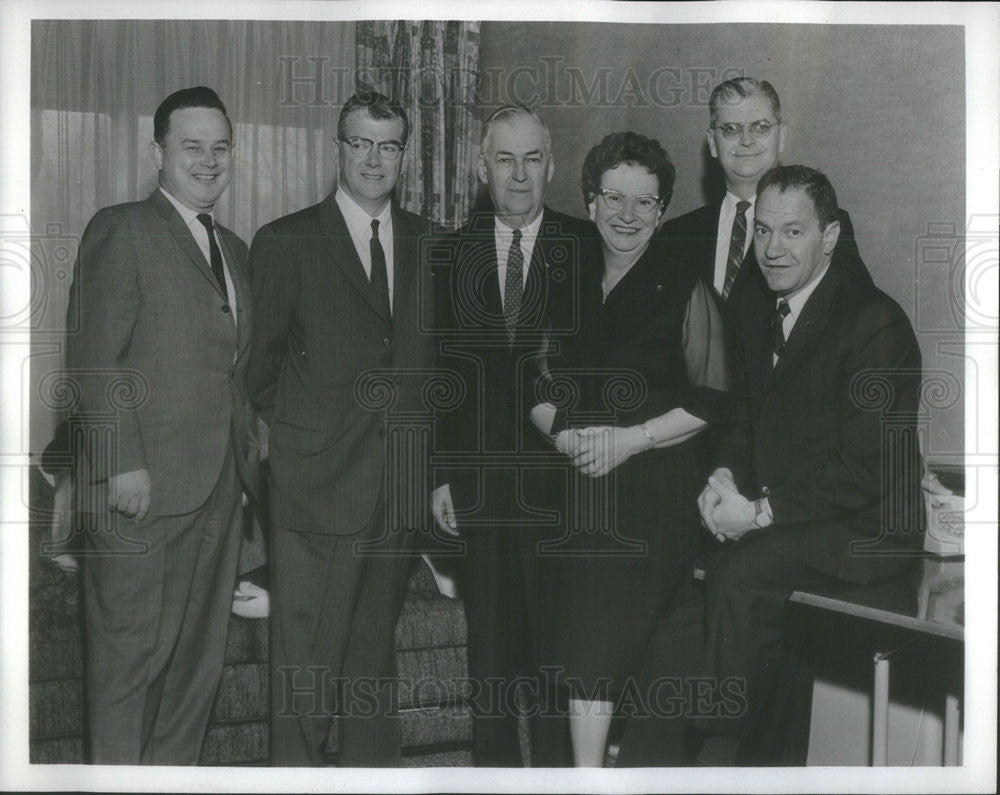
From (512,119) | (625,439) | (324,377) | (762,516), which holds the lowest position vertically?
(762,516)

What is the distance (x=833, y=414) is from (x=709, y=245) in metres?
0.56

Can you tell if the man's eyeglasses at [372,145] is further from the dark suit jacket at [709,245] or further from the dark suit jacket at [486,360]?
the dark suit jacket at [709,245]

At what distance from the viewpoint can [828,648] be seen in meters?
2.56

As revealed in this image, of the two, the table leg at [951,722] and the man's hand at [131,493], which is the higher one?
the man's hand at [131,493]

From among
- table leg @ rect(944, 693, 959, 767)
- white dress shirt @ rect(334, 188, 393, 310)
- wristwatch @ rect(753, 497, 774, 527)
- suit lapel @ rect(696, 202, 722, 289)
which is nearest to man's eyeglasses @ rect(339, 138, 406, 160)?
white dress shirt @ rect(334, 188, 393, 310)

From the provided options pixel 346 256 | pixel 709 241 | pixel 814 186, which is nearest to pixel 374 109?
pixel 346 256

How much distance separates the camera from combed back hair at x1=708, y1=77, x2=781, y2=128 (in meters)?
2.61

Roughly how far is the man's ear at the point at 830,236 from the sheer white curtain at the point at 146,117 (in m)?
1.33

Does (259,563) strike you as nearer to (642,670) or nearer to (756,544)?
(642,670)

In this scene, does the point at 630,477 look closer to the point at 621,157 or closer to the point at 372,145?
the point at 621,157

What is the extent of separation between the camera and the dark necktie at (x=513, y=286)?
2.61 metres

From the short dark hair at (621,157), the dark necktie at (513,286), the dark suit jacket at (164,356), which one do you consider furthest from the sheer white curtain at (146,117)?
the short dark hair at (621,157)

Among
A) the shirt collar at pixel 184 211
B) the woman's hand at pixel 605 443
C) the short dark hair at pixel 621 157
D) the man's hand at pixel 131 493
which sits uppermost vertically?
the short dark hair at pixel 621 157

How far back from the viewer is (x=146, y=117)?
2600 mm
